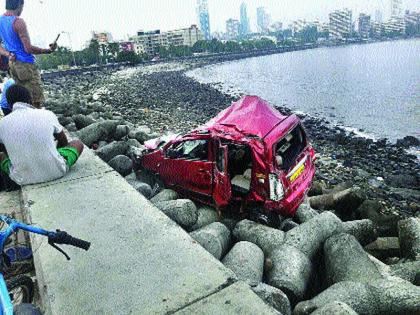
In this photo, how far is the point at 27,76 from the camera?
23.7 ft

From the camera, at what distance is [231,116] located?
24.0 ft

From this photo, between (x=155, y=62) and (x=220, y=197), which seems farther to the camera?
(x=155, y=62)

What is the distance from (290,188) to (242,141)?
1165 millimetres

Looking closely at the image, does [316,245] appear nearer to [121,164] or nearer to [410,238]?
[410,238]

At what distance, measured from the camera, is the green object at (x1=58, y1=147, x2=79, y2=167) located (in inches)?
213

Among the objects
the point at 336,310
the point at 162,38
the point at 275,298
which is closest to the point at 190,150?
the point at 275,298

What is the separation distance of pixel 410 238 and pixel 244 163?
10.2 ft

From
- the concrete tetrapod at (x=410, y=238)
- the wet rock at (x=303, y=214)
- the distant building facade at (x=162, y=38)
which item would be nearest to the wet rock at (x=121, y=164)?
the wet rock at (x=303, y=214)

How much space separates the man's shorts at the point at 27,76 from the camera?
277 inches

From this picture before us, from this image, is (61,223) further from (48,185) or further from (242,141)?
(242,141)

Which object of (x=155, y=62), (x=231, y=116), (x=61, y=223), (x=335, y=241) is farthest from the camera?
(x=155, y=62)

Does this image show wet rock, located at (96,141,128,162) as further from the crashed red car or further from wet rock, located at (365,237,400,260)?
wet rock, located at (365,237,400,260)

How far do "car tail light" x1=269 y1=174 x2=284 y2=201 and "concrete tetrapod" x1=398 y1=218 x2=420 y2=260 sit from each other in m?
1.90

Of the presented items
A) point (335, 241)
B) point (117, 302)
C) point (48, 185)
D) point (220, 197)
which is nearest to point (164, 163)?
point (220, 197)
